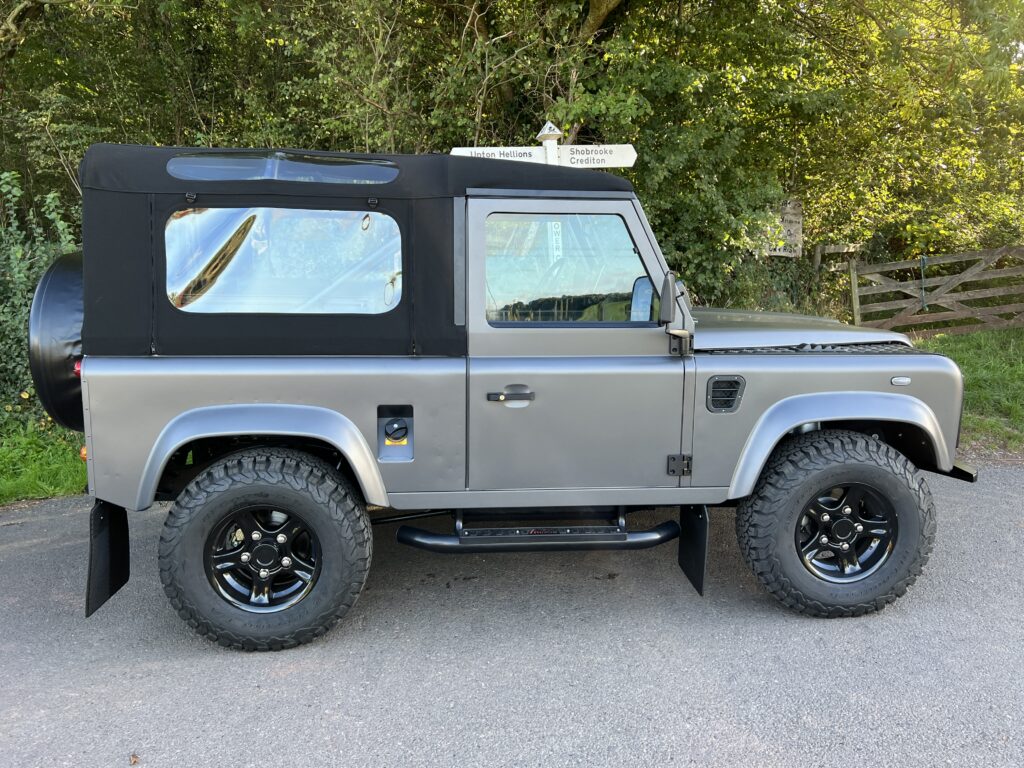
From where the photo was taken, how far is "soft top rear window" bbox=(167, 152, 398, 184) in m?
3.00

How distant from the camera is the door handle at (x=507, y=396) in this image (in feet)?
10.3

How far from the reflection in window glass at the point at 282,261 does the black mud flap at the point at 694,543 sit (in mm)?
1705

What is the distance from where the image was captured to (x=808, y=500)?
11.0ft

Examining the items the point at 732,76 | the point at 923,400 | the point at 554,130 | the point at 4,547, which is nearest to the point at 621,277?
the point at 923,400

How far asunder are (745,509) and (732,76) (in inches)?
255

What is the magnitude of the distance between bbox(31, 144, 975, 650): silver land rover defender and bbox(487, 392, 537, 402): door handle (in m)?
0.01

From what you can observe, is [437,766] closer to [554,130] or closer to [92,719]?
[92,719]

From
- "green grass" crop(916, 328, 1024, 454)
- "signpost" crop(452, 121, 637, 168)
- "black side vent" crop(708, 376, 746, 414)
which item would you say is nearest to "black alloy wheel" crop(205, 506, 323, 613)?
"black side vent" crop(708, 376, 746, 414)

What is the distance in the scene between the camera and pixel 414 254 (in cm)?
309


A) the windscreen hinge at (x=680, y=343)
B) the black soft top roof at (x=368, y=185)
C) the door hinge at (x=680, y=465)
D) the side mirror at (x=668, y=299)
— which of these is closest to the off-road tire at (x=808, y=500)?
the door hinge at (x=680, y=465)

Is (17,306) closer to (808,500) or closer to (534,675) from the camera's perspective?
(534,675)

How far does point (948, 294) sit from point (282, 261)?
9.84 metres

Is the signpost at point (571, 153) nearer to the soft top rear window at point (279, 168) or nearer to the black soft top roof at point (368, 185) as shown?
the black soft top roof at point (368, 185)

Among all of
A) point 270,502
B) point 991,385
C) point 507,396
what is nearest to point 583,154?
point 507,396
